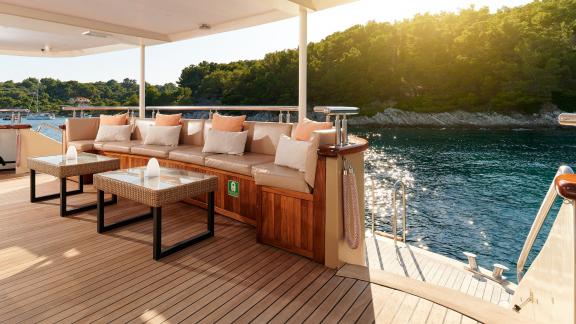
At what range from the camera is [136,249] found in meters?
2.53

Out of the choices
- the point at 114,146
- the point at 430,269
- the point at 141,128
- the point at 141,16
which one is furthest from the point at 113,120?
the point at 430,269

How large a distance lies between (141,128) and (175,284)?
11.3 ft

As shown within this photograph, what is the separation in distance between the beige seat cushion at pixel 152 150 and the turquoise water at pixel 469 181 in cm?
628

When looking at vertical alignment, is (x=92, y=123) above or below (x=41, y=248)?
above

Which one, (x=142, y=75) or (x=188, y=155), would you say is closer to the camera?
(x=188, y=155)

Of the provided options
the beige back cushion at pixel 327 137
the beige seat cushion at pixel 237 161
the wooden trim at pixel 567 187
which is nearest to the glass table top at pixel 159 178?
the beige seat cushion at pixel 237 161

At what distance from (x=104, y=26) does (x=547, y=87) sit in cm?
2902

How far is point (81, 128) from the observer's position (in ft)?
16.2

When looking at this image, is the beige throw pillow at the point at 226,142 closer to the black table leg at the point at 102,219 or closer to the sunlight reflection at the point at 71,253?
the black table leg at the point at 102,219

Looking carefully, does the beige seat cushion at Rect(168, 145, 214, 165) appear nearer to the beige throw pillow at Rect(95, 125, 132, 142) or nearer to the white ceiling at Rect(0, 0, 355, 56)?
the beige throw pillow at Rect(95, 125, 132, 142)

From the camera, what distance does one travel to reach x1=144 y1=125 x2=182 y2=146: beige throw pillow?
14.2 feet

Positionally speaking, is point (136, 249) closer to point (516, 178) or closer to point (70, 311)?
point (70, 311)

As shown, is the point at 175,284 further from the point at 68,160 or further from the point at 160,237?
the point at 68,160

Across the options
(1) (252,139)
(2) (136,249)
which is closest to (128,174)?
(2) (136,249)
